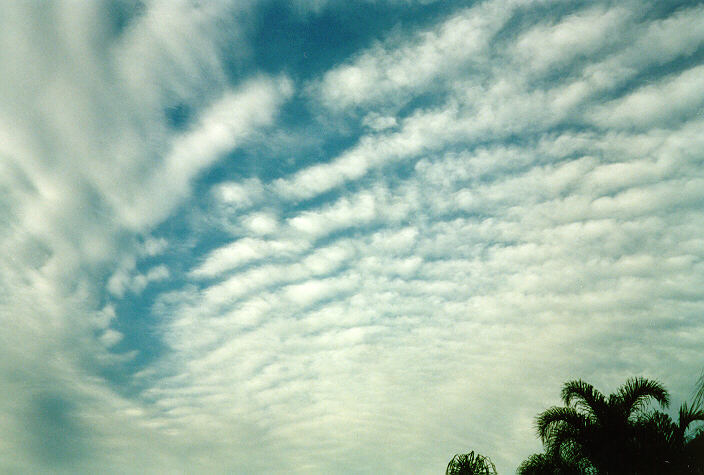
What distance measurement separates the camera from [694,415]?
53.6 ft

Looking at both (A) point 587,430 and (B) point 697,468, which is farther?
(A) point 587,430

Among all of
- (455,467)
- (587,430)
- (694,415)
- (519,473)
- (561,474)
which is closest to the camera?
(455,467)

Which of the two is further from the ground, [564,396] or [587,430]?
[564,396]

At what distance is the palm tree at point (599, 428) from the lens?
16672 millimetres

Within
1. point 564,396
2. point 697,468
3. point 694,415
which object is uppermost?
point 564,396

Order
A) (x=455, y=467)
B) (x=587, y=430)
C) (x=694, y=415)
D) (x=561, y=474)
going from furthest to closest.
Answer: (x=561, y=474) → (x=587, y=430) → (x=694, y=415) → (x=455, y=467)

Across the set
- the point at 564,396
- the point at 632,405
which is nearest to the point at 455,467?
the point at 564,396

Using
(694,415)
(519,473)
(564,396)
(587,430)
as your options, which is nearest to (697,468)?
(694,415)

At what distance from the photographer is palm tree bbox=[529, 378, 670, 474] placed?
16.7 m

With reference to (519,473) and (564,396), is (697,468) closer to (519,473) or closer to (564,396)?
(564,396)

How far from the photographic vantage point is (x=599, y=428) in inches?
681

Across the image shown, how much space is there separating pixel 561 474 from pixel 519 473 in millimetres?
5870

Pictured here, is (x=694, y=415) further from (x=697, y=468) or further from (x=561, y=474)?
(x=561, y=474)

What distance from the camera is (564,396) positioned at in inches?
723
